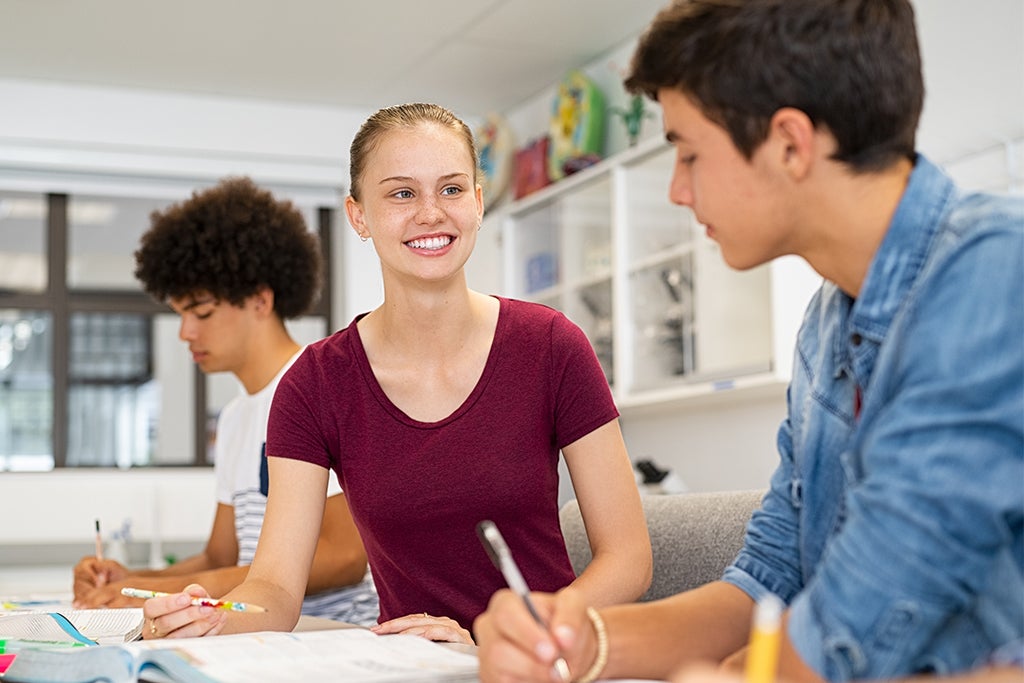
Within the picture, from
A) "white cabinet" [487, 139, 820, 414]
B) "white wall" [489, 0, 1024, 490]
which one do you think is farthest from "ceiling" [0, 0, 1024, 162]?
"white wall" [489, 0, 1024, 490]

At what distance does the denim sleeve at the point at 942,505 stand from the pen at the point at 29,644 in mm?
770

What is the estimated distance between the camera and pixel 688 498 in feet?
5.93

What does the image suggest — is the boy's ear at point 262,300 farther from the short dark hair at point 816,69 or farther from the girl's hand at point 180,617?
the short dark hair at point 816,69

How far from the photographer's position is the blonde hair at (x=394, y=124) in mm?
1650

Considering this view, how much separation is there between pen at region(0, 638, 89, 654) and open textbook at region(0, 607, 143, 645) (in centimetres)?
2

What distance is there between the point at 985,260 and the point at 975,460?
0.14m

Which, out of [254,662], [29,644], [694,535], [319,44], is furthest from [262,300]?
[319,44]

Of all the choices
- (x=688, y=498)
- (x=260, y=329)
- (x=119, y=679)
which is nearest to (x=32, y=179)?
(x=260, y=329)

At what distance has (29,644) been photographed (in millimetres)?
1239

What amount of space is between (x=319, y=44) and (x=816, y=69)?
12.1 ft

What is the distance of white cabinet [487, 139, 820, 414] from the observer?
3.37 meters

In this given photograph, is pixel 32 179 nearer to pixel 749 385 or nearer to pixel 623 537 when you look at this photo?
pixel 749 385

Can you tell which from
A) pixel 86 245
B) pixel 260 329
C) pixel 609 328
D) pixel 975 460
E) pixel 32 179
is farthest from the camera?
pixel 86 245

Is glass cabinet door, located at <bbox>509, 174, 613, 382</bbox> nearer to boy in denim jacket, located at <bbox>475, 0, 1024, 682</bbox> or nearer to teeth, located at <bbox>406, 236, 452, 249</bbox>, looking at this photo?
teeth, located at <bbox>406, 236, 452, 249</bbox>
